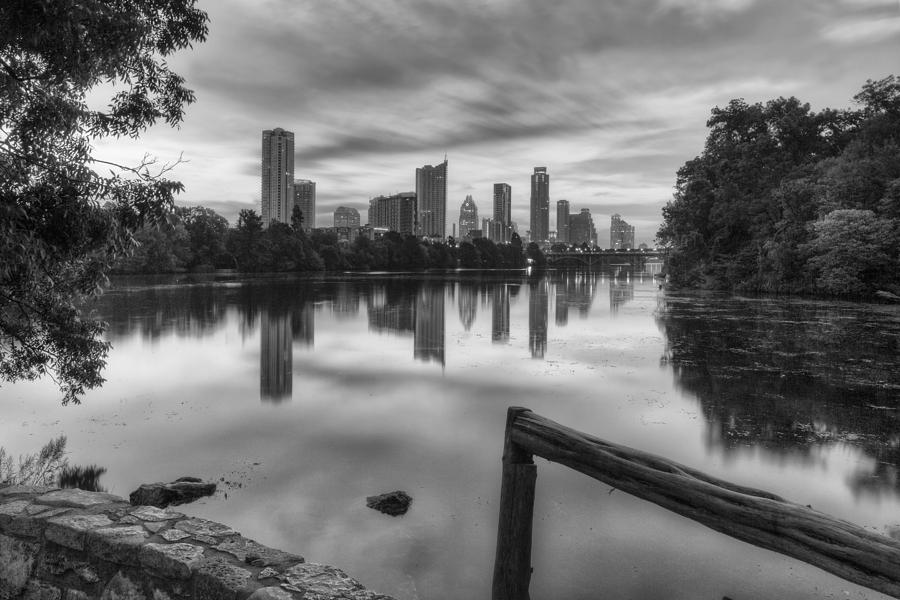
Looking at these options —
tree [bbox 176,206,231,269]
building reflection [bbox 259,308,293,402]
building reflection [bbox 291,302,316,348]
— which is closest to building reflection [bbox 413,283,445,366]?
building reflection [bbox 291,302,316,348]

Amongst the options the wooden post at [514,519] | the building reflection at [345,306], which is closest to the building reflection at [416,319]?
the building reflection at [345,306]

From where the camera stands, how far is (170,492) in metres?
7.98

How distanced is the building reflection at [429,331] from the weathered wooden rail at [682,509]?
1392cm

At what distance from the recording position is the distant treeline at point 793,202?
42938mm

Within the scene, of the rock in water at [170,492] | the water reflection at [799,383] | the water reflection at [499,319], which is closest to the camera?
the rock in water at [170,492]

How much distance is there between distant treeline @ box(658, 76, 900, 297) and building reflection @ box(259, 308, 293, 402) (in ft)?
132

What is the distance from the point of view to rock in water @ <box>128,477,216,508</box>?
309 inches

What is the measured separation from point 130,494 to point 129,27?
21.3 ft

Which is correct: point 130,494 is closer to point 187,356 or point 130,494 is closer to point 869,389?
point 187,356

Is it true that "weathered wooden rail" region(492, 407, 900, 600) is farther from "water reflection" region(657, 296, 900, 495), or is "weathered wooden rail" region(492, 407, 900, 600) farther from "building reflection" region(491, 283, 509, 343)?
"building reflection" region(491, 283, 509, 343)

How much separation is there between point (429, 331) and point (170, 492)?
64.9 feet

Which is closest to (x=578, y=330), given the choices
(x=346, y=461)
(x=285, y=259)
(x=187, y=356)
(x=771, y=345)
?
(x=771, y=345)

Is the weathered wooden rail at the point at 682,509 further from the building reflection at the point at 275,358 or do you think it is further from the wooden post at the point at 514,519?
the building reflection at the point at 275,358

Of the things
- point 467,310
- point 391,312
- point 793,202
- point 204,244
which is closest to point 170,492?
point 391,312
